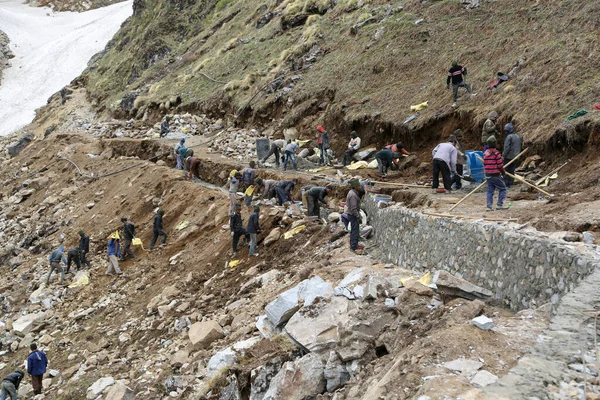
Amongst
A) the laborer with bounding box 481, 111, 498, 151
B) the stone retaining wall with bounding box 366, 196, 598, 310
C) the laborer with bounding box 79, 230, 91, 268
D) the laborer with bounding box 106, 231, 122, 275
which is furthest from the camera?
the laborer with bounding box 79, 230, 91, 268

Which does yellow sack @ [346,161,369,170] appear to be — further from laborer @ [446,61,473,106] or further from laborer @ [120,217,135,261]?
laborer @ [120,217,135,261]

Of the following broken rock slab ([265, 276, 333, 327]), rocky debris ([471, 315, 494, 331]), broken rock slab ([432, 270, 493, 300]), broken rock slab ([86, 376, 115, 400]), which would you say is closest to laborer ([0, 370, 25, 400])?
broken rock slab ([86, 376, 115, 400])

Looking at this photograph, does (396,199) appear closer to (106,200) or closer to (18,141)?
(106,200)

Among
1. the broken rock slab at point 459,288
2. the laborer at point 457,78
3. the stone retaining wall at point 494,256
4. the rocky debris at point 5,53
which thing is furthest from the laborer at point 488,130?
the rocky debris at point 5,53

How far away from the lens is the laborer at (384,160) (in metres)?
15.4

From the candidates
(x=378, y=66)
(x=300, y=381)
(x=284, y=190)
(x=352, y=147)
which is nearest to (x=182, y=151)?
(x=352, y=147)

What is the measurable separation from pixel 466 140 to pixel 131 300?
9758 mm

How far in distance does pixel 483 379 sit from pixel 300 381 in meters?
2.52

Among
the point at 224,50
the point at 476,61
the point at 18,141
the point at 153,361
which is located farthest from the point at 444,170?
the point at 18,141

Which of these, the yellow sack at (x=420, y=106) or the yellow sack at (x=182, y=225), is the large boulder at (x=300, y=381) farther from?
the yellow sack at (x=420, y=106)

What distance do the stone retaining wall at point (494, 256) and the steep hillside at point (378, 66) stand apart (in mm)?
5178

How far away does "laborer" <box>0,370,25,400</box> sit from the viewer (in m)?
11.1

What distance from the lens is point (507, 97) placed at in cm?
1494

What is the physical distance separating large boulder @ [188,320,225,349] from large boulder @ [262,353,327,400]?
122 inches
